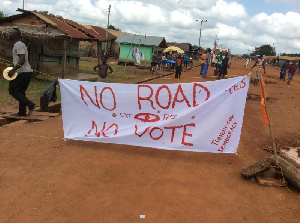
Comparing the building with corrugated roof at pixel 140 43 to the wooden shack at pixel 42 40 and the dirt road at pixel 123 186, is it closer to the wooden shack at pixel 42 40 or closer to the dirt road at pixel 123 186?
the wooden shack at pixel 42 40

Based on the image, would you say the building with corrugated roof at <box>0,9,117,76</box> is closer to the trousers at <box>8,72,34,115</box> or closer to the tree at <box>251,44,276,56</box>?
the trousers at <box>8,72,34,115</box>

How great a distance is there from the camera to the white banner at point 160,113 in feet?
14.9

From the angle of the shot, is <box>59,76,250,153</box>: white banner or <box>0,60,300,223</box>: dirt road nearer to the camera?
<box>0,60,300,223</box>: dirt road

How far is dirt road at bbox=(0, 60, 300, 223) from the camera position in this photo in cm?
313

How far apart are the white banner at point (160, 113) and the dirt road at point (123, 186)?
1.04 ft

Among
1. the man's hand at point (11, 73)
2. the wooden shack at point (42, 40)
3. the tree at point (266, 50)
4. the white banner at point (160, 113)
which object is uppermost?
the tree at point (266, 50)

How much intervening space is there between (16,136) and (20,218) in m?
2.79

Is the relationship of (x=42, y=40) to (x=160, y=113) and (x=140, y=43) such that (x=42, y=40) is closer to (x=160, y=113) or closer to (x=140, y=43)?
(x=160, y=113)

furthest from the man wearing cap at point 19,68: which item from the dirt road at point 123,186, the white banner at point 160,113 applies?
the white banner at point 160,113

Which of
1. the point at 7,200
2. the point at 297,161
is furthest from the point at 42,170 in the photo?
the point at 297,161

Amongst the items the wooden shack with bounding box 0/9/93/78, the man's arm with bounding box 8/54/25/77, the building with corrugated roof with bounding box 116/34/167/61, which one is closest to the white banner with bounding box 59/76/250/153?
the man's arm with bounding box 8/54/25/77

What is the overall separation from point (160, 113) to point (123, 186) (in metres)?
1.53

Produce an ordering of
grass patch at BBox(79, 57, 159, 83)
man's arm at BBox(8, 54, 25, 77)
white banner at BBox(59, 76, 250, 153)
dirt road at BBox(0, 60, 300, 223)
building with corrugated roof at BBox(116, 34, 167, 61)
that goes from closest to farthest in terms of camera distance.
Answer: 1. dirt road at BBox(0, 60, 300, 223)
2. white banner at BBox(59, 76, 250, 153)
3. man's arm at BBox(8, 54, 25, 77)
4. grass patch at BBox(79, 57, 159, 83)
5. building with corrugated roof at BBox(116, 34, 167, 61)

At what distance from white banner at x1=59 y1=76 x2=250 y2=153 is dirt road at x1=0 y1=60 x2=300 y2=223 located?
318mm
